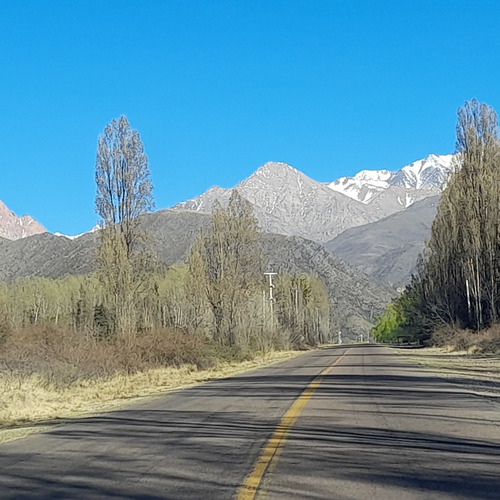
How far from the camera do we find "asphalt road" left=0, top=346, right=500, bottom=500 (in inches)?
286

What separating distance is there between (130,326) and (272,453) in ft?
94.0

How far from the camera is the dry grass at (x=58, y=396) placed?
1555cm

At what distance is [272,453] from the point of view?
30.4ft

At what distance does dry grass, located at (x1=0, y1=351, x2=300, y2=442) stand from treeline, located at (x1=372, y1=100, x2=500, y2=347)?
88.4 feet

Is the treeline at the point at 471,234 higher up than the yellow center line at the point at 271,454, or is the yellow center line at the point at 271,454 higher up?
the treeline at the point at 471,234

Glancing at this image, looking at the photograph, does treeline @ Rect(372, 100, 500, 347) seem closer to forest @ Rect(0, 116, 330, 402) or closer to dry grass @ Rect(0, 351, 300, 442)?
forest @ Rect(0, 116, 330, 402)

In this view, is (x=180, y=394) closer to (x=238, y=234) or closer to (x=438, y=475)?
(x=438, y=475)

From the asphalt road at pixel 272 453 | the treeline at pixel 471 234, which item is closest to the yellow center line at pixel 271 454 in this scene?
the asphalt road at pixel 272 453

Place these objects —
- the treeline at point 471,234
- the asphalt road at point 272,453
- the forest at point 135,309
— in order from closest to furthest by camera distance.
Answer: the asphalt road at point 272,453 → the forest at point 135,309 → the treeline at point 471,234

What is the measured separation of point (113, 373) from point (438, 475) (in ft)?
73.5

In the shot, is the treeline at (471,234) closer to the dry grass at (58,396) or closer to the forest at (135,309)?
the forest at (135,309)

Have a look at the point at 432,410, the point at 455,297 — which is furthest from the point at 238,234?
the point at 432,410

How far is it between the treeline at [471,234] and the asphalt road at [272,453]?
33.7 m

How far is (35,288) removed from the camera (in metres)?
122
